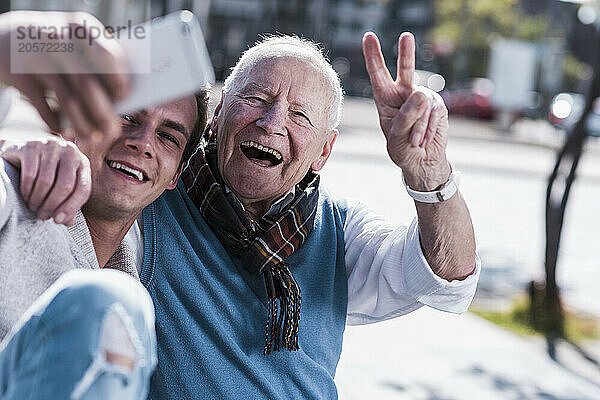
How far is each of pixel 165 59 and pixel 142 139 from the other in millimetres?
859

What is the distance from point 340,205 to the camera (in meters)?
2.87

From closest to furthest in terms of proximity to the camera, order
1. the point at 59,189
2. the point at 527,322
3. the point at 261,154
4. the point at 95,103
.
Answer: the point at 95,103 → the point at 59,189 → the point at 261,154 → the point at 527,322

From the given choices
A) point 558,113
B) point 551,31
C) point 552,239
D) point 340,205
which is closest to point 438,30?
point 551,31

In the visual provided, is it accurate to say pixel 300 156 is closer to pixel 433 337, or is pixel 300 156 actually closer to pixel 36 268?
pixel 36 268

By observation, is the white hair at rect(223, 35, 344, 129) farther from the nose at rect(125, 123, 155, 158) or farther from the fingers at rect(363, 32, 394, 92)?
the nose at rect(125, 123, 155, 158)

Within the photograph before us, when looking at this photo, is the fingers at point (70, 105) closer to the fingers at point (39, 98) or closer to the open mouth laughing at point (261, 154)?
the fingers at point (39, 98)

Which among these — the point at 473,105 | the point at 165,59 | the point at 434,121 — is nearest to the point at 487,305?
the point at 434,121

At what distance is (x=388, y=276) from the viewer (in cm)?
261

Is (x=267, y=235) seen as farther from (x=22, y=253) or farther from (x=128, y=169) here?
(x=22, y=253)

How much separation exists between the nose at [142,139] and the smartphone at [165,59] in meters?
0.82

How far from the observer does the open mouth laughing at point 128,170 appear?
2.15 meters

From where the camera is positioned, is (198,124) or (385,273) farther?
(385,273)

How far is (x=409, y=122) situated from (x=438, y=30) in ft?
126

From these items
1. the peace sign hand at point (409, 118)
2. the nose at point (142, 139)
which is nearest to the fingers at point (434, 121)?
the peace sign hand at point (409, 118)
